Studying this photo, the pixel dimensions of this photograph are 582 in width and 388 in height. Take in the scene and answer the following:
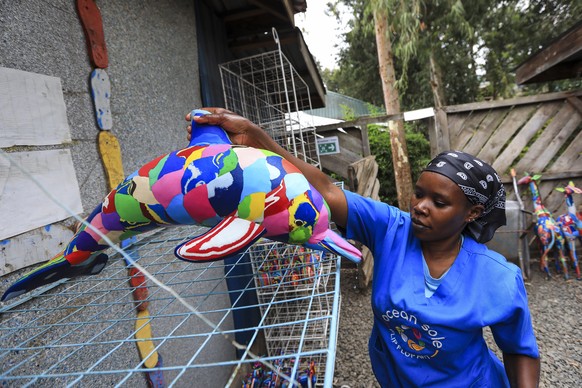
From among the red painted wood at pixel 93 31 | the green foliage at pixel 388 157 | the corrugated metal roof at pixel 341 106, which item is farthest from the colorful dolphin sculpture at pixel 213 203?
the corrugated metal roof at pixel 341 106

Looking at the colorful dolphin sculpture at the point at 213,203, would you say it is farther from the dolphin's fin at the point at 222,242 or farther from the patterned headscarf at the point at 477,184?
the patterned headscarf at the point at 477,184

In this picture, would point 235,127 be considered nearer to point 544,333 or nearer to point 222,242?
point 222,242

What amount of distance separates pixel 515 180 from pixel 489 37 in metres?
5.44

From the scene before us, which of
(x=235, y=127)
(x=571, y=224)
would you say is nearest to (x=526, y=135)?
(x=571, y=224)

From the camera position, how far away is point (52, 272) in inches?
36.8

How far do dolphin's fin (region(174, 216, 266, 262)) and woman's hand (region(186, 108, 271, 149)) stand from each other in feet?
0.95

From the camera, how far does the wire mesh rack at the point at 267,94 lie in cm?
288

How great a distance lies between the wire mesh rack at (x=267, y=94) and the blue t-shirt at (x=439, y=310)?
167cm

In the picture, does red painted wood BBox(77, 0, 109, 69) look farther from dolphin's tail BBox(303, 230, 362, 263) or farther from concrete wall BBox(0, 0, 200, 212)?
dolphin's tail BBox(303, 230, 362, 263)

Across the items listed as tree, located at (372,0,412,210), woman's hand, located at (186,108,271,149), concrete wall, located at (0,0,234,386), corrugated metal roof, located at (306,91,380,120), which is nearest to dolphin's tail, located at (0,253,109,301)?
concrete wall, located at (0,0,234,386)

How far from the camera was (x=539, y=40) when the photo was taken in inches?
280

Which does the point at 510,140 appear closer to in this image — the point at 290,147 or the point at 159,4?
the point at 290,147

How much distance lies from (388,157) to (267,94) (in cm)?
412

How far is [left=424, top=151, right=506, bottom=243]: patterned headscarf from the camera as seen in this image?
1008 mm
